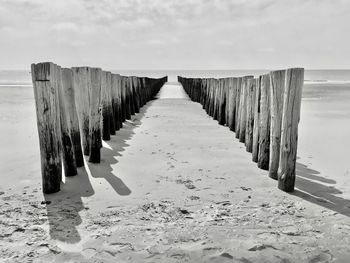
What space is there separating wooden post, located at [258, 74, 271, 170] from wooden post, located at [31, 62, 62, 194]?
8.29ft

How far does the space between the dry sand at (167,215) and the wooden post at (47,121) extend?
0.59 ft

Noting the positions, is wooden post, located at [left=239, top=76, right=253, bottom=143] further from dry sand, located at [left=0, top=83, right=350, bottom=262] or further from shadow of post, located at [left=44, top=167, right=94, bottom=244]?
shadow of post, located at [left=44, top=167, right=94, bottom=244]

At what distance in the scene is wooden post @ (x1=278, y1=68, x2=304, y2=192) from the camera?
11.7ft

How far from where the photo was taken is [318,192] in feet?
12.1

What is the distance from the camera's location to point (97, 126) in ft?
16.8

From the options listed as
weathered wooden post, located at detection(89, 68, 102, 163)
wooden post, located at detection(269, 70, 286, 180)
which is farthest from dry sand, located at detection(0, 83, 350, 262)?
weathered wooden post, located at detection(89, 68, 102, 163)

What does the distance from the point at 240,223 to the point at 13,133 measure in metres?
6.13

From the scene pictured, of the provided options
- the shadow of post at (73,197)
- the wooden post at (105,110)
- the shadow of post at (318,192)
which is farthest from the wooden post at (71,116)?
the shadow of post at (318,192)

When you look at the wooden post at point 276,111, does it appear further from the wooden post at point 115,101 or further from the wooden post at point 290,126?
the wooden post at point 115,101

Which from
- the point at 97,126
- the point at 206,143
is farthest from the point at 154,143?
the point at 97,126

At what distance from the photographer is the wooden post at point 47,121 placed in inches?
136

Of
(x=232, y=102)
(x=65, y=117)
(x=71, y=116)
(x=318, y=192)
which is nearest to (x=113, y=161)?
(x=71, y=116)

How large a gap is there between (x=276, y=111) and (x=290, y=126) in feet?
1.17

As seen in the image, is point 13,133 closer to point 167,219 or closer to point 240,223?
point 167,219
